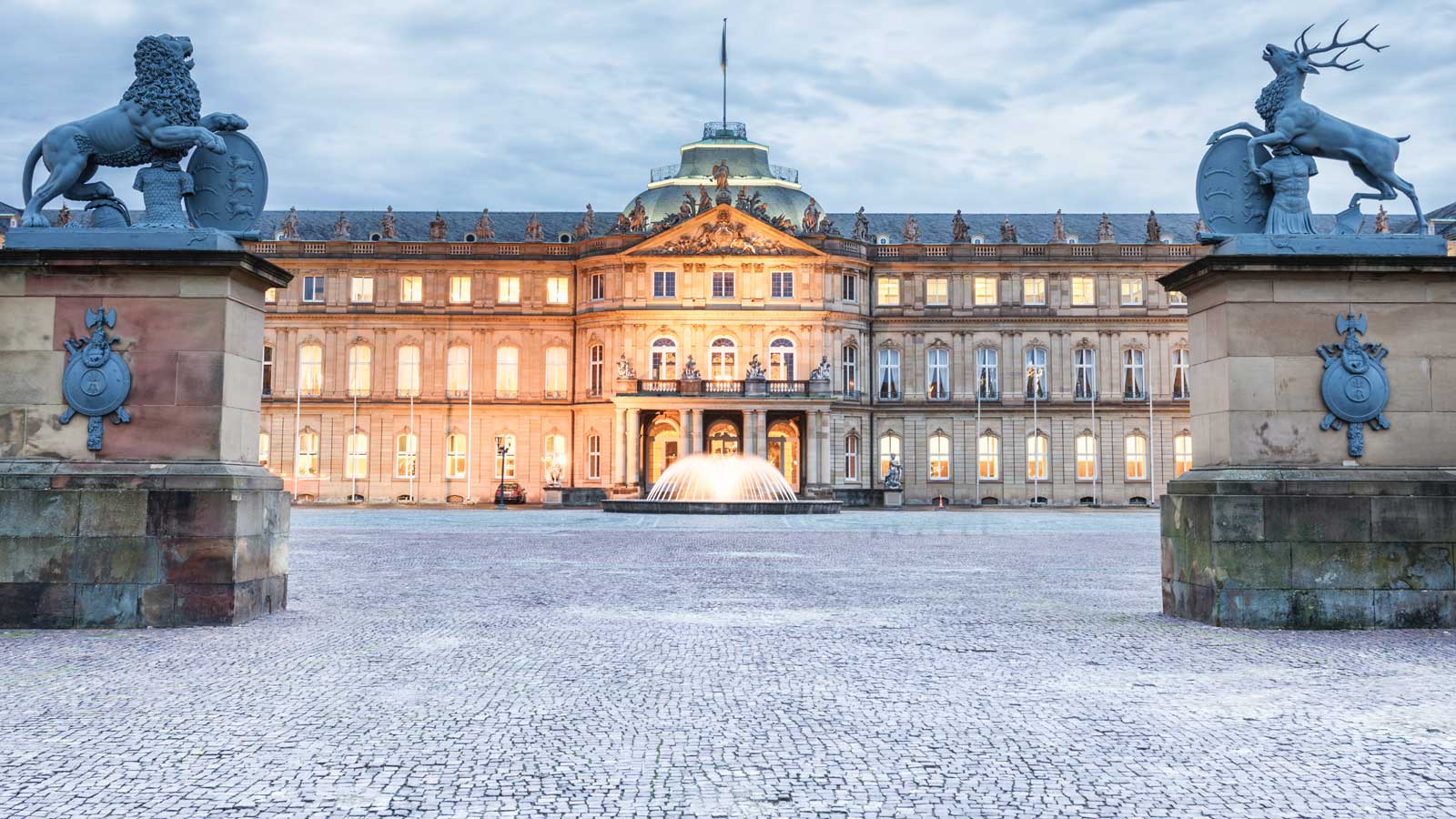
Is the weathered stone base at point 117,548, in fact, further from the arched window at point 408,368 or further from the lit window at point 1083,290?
the lit window at point 1083,290

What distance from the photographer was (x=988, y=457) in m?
70.0

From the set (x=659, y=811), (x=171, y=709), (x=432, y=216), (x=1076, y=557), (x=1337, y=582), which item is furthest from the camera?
(x=432, y=216)

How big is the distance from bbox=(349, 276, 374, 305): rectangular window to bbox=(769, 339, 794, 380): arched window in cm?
2264

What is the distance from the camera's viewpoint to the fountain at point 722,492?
150 ft

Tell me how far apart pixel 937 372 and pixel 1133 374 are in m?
10.9

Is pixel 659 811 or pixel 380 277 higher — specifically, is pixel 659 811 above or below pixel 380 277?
below

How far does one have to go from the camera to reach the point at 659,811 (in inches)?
222

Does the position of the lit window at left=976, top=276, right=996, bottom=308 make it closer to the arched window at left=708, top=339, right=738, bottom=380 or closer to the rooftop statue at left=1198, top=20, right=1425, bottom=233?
the arched window at left=708, top=339, right=738, bottom=380

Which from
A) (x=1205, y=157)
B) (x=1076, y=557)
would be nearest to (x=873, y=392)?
(x=1076, y=557)

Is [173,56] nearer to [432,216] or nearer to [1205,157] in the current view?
[1205,157]

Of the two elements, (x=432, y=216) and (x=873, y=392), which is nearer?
(x=873, y=392)

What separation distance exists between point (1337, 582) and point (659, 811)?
8.44 meters

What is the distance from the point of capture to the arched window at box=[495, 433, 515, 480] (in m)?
69.1

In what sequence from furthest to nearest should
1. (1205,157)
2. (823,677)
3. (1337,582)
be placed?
(1205,157) < (1337,582) < (823,677)
